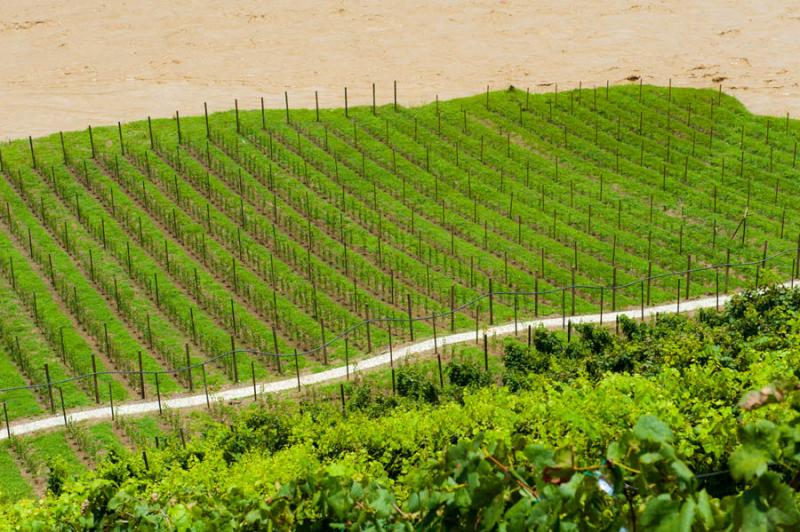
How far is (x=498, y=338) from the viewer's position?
28.3m

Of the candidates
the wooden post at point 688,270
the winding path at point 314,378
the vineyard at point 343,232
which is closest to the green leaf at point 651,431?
the vineyard at point 343,232

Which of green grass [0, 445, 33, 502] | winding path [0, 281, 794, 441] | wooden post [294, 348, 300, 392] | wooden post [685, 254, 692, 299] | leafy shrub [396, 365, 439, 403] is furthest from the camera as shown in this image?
wooden post [685, 254, 692, 299]

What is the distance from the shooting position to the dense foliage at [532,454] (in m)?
7.43

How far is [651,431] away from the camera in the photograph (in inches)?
291

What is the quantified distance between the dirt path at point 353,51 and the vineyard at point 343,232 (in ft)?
15.7

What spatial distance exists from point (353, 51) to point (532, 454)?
160 feet

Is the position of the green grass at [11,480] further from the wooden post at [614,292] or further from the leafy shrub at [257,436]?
the wooden post at [614,292]

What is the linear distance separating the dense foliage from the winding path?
66.1 inches

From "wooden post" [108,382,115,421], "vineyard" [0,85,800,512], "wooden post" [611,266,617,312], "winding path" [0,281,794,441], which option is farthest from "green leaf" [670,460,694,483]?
A: "wooden post" [611,266,617,312]

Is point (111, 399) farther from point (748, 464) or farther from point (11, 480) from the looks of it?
point (748, 464)

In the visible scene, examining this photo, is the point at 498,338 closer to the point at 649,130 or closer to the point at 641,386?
the point at 641,386

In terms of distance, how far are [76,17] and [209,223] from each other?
31.4 metres

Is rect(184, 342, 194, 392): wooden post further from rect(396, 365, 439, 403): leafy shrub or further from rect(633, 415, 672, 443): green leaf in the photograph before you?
rect(633, 415, 672, 443): green leaf

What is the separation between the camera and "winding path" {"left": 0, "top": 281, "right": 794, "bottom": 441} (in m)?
25.0
